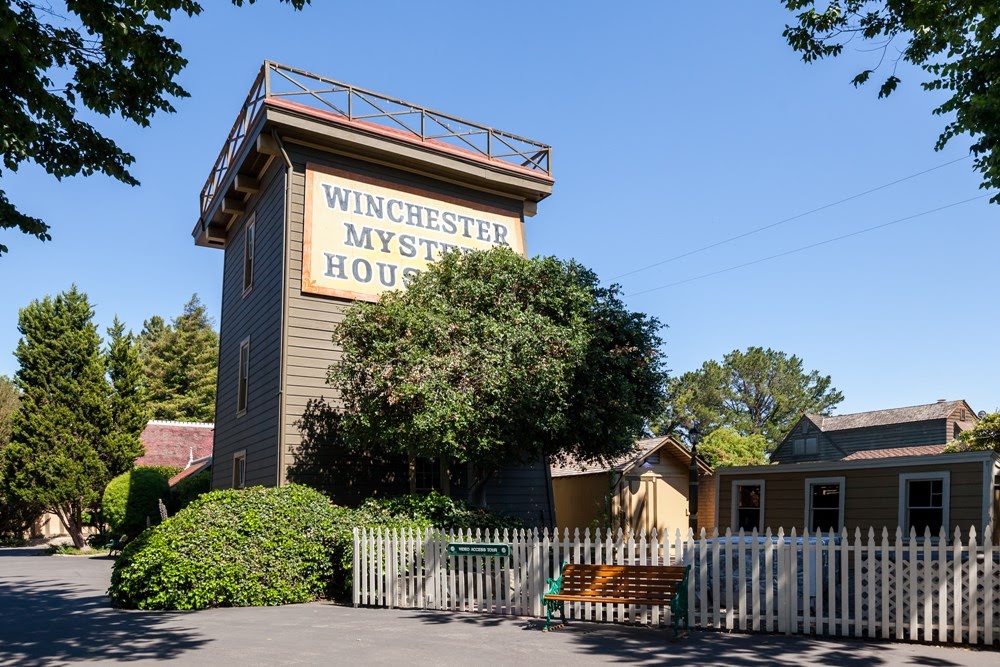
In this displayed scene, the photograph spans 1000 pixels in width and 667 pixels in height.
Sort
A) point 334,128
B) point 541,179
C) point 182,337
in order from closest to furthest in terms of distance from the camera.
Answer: point 334,128 → point 541,179 → point 182,337

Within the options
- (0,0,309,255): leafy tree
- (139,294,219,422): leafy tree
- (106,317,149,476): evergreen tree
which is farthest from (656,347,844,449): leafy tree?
(0,0,309,255): leafy tree

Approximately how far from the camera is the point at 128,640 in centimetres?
1020

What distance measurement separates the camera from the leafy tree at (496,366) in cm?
1536

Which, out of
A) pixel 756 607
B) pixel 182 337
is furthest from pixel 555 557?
pixel 182 337

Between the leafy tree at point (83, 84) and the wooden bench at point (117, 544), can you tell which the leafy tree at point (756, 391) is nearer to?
the wooden bench at point (117, 544)

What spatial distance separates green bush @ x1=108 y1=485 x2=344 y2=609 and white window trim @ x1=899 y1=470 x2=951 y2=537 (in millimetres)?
11990

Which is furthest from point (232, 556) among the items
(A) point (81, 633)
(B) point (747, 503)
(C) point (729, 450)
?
(C) point (729, 450)

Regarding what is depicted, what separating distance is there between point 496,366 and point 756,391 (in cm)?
5744

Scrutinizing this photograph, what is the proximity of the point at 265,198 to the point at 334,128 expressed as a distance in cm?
302

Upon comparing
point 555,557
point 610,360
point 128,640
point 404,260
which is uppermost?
point 404,260

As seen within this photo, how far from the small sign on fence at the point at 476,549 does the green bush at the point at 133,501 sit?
18.7 m

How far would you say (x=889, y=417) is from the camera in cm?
4722

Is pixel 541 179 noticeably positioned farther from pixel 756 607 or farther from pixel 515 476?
pixel 756 607

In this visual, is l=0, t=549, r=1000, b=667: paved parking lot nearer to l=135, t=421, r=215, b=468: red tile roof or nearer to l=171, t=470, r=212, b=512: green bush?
l=171, t=470, r=212, b=512: green bush
